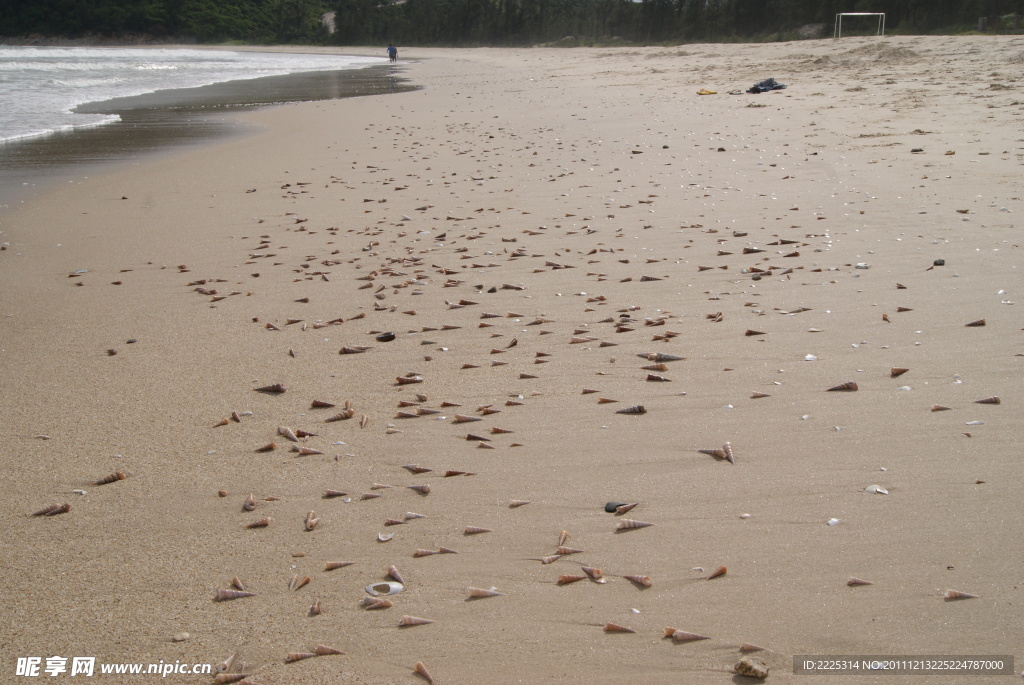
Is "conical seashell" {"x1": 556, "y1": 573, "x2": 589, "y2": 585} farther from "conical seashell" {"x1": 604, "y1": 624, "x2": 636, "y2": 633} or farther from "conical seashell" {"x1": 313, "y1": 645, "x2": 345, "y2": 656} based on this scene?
"conical seashell" {"x1": 313, "y1": 645, "x2": 345, "y2": 656}

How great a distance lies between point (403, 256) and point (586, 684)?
15.9 feet

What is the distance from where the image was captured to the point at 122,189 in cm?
982

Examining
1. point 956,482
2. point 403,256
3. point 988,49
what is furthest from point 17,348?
point 988,49

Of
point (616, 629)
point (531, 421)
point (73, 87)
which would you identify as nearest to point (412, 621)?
point (616, 629)

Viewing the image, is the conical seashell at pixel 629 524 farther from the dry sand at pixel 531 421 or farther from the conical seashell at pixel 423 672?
the conical seashell at pixel 423 672

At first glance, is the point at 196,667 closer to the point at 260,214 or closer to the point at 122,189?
the point at 260,214

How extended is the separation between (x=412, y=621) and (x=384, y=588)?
0.20 m

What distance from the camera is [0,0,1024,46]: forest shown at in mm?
37625

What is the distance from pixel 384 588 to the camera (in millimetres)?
2543

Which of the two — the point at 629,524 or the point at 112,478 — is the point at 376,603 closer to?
the point at 629,524

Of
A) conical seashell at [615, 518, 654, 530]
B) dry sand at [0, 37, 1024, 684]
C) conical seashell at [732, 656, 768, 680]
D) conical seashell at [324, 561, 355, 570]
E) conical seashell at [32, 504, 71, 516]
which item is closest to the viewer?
conical seashell at [732, 656, 768, 680]

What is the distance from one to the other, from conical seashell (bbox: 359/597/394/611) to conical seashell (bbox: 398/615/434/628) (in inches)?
3.3

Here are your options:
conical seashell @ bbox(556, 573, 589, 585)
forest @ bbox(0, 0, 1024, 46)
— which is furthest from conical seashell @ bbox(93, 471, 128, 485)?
forest @ bbox(0, 0, 1024, 46)

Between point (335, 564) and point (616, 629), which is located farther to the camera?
point (335, 564)
